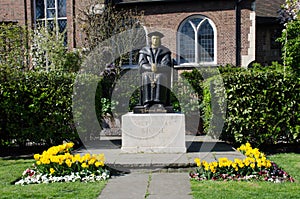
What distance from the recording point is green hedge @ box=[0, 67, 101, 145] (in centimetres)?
930

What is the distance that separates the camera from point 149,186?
6.07 meters

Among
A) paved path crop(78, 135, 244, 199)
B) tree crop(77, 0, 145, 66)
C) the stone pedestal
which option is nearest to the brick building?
tree crop(77, 0, 145, 66)

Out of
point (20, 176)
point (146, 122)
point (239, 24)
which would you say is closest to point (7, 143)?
point (20, 176)

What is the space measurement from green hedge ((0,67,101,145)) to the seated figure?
7.76 feet

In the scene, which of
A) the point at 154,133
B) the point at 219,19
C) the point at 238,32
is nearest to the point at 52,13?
the point at 219,19

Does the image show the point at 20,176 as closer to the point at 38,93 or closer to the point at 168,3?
the point at 38,93

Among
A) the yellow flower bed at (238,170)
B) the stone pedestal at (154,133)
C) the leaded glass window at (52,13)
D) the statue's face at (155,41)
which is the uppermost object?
the leaded glass window at (52,13)

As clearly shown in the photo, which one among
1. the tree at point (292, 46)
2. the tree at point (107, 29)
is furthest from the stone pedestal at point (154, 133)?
the tree at point (107, 29)

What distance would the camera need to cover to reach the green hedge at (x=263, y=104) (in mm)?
9188

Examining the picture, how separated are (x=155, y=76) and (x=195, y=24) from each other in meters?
10.5

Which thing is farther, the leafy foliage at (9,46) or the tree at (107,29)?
the tree at (107,29)

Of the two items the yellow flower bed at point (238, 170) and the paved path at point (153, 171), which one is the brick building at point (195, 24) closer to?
the paved path at point (153, 171)

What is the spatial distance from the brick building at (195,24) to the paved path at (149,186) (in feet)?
38.2

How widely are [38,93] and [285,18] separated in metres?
12.4
